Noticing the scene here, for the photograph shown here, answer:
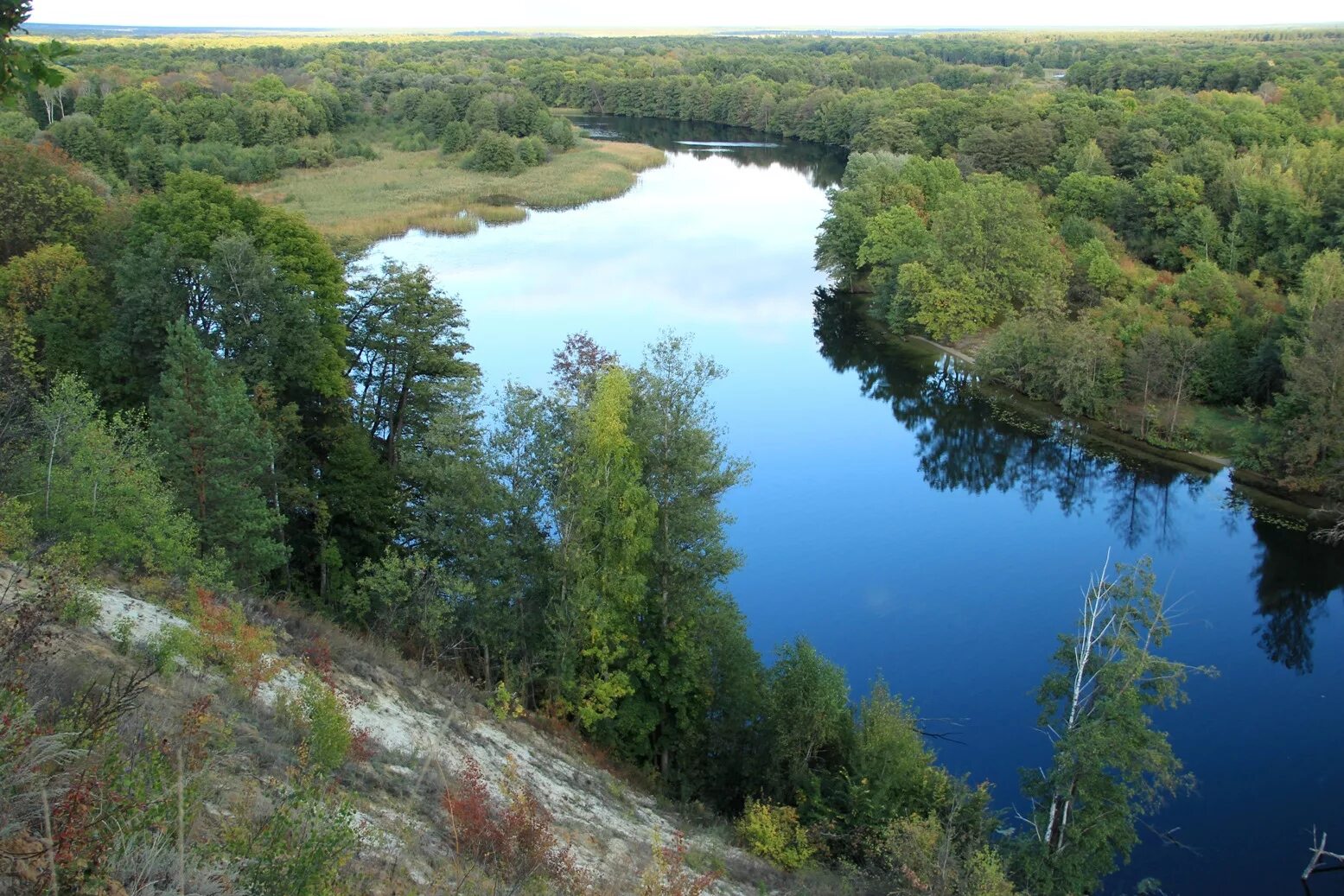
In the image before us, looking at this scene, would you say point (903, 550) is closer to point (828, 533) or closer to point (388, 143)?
point (828, 533)

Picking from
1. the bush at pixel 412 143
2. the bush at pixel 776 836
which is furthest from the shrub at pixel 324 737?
the bush at pixel 412 143

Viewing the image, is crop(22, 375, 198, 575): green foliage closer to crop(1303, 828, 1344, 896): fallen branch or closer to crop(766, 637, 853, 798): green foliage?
crop(766, 637, 853, 798): green foliage

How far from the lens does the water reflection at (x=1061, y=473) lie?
25328mm

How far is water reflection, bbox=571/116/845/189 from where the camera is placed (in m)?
85.6

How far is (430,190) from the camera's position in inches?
2490

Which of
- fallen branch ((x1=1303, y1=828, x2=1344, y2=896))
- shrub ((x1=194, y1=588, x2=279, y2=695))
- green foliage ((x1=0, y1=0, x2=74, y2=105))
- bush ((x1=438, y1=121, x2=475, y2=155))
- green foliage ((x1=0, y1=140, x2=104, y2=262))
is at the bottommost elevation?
fallen branch ((x1=1303, y1=828, x2=1344, y2=896))

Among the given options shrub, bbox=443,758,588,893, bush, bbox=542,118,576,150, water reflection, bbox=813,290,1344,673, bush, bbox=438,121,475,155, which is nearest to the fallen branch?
water reflection, bbox=813,290,1344,673

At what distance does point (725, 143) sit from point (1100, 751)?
9108 centimetres

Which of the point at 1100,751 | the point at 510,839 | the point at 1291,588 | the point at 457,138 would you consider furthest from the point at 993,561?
the point at 457,138

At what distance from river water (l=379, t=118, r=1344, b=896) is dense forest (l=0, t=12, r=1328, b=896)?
1.46 metres

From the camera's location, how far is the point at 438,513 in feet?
58.1

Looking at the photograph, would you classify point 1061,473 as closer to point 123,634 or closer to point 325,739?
point 325,739

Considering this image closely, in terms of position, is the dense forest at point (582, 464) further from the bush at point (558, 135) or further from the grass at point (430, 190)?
the bush at point (558, 135)

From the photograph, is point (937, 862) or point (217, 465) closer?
point (937, 862)
